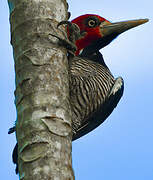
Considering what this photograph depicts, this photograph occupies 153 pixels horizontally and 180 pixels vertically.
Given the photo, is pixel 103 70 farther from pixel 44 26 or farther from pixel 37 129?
pixel 37 129

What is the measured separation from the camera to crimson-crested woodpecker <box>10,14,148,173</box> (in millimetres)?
4051

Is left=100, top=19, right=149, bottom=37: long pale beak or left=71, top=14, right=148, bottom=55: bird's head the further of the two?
left=71, top=14, right=148, bottom=55: bird's head

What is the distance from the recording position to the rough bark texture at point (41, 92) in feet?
7.47

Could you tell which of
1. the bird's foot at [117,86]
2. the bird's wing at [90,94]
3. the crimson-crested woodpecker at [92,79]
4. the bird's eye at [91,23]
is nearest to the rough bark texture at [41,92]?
the crimson-crested woodpecker at [92,79]

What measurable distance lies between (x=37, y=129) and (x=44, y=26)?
0.79m

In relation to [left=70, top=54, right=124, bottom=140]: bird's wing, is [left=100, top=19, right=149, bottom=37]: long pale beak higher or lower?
higher

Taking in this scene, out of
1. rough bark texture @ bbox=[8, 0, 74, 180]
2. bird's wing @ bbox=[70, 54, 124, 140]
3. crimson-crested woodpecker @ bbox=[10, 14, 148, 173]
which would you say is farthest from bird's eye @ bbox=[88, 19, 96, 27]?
rough bark texture @ bbox=[8, 0, 74, 180]

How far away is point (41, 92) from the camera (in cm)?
251

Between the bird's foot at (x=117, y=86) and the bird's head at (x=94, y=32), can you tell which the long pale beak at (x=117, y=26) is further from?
the bird's foot at (x=117, y=86)

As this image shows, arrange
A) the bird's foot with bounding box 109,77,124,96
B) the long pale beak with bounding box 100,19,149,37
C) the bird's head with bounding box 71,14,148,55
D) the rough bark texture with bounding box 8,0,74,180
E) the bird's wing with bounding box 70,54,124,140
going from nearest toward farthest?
the rough bark texture with bounding box 8,0,74,180, the bird's wing with bounding box 70,54,124,140, the bird's foot with bounding box 109,77,124,96, the long pale beak with bounding box 100,19,149,37, the bird's head with bounding box 71,14,148,55

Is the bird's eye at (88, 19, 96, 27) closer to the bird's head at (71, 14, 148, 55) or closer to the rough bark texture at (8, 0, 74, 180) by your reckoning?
the bird's head at (71, 14, 148, 55)

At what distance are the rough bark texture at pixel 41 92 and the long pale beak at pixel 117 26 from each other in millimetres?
1957

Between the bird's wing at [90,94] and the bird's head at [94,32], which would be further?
the bird's head at [94,32]

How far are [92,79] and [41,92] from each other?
5.98ft
